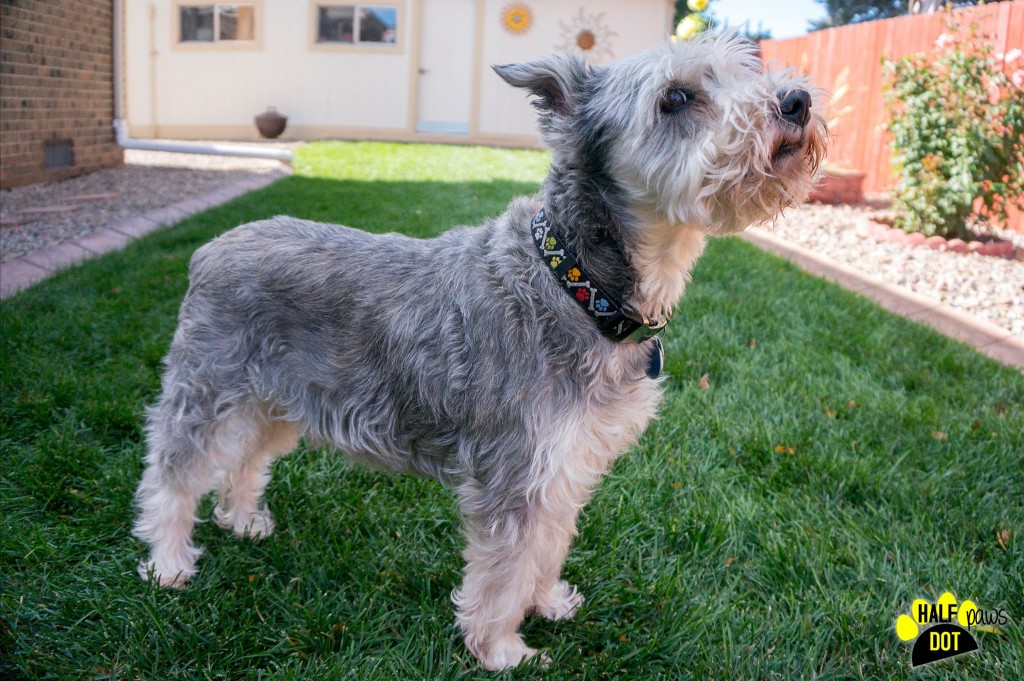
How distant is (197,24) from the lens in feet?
63.8

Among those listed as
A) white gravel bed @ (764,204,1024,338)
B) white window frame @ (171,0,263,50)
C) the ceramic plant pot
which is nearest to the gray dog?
white gravel bed @ (764,204,1024,338)

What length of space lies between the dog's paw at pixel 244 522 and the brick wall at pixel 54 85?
7.70 meters

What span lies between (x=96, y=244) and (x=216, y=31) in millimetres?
15239

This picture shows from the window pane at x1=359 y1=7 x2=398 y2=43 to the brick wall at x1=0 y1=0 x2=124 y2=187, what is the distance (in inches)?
395

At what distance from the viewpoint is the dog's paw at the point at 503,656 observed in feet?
8.27

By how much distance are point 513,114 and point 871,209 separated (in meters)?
12.1

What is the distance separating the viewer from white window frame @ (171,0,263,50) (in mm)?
19172

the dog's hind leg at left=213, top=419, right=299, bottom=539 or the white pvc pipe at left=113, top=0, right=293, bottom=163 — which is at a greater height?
the white pvc pipe at left=113, top=0, right=293, bottom=163

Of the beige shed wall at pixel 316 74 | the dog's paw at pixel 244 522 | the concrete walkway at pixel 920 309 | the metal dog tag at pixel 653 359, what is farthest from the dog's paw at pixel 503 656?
the beige shed wall at pixel 316 74

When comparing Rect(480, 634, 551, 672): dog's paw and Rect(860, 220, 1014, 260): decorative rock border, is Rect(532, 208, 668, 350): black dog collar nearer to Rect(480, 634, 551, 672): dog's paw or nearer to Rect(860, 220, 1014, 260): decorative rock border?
Rect(480, 634, 551, 672): dog's paw

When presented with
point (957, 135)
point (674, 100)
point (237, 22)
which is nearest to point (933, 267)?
point (957, 135)

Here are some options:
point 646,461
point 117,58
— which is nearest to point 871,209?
point 646,461

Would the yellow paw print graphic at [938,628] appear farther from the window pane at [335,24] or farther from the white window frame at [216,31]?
the white window frame at [216,31]

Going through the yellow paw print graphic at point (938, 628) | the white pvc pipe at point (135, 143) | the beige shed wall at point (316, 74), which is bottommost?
the yellow paw print graphic at point (938, 628)
